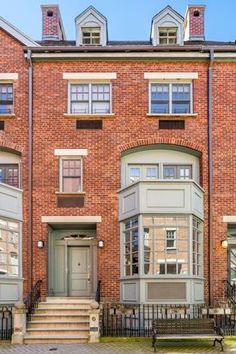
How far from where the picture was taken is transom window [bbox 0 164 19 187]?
1795 cm

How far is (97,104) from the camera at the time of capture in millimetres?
18234

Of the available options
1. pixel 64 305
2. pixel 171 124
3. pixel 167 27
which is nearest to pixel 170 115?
pixel 171 124

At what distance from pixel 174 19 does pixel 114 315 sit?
12.3 meters

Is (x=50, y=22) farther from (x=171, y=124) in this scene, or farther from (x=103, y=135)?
(x=171, y=124)

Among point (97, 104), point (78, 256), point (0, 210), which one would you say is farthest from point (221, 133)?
point (0, 210)

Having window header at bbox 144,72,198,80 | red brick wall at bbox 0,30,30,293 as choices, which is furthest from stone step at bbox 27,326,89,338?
window header at bbox 144,72,198,80

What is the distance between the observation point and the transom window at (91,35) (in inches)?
773

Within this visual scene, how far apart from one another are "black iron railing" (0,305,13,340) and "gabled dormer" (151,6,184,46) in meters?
11.9

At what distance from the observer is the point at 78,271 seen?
1833 centimetres

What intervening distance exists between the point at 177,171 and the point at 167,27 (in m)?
6.32

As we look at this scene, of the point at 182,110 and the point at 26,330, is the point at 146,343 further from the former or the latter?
the point at 182,110

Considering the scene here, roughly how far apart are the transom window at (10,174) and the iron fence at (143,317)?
5993 mm

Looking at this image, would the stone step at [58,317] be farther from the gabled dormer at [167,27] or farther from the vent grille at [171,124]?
the gabled dormer at [167,27]

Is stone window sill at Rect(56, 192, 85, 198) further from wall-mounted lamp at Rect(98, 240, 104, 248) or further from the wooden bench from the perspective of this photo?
the wooden bench
